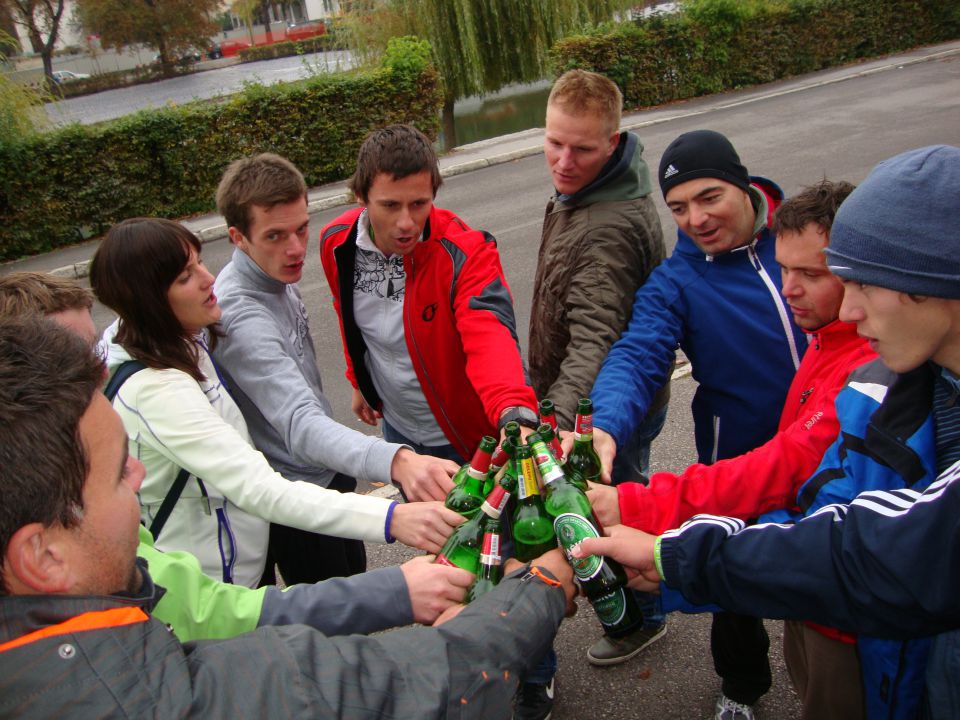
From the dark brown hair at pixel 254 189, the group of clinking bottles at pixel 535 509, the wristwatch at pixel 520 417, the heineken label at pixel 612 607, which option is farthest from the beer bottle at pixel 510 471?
the dark brown hair at pixel 254 189

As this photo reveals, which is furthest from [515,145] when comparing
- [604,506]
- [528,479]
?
[528,479]

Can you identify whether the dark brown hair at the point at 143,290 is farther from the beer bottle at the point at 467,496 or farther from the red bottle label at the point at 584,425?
the red bottle label at the point at 584,425

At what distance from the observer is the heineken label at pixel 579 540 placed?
2.22 meters

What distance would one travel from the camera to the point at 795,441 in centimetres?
232

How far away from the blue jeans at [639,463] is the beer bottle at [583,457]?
644mm

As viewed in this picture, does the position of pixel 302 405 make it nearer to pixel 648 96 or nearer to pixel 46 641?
Answer: pixel 46 641

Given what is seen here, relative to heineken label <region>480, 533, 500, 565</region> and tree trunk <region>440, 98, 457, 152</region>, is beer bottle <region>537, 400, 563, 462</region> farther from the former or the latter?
tree trunk <region>440, 98, 457, 152</region>

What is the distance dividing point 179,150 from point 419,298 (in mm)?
13003

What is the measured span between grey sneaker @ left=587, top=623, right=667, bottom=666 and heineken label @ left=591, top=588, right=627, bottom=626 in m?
0.84

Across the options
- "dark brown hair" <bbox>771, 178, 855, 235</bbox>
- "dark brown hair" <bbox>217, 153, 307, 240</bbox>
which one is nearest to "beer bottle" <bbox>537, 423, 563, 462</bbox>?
"dark brown hair" <bbox>771, 178, 855, 235</bbox>

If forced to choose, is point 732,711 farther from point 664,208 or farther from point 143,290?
point 664,208

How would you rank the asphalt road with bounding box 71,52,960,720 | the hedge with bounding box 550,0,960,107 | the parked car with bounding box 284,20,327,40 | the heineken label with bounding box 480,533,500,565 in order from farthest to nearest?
1. the parked car with bounding box 284,20,327,40
2. the hedge with bounding box 550,0,960,107
3. the asphalt road with bounding box 71,52,960,720
4. the heineken label with bounding box 480,533,500,565

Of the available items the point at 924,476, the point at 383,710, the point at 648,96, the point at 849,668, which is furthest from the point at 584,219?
the point at 648,96

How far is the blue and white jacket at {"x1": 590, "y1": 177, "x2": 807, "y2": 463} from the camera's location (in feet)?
9.02
